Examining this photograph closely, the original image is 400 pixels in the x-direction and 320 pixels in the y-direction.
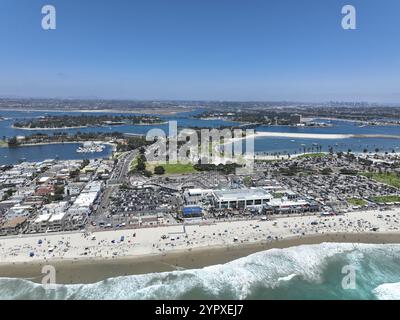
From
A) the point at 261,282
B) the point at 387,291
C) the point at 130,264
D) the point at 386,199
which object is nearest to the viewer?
the point at 387,291

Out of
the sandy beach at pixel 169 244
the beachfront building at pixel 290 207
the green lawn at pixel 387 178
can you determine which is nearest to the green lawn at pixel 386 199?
the sandy beach at pixel 169 244

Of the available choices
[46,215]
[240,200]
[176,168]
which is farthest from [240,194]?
[46,215]

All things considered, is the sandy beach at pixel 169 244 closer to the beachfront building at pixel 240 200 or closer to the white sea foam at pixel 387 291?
the beachfront building at pixel 240 200

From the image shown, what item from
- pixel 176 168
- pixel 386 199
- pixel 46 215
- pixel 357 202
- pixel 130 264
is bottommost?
pixel 130 264

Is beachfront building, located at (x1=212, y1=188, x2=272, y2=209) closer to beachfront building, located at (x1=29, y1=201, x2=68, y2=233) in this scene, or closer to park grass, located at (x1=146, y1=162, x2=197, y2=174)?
park grass, located at (x1=146, y1=162, x2=197, y2=174)

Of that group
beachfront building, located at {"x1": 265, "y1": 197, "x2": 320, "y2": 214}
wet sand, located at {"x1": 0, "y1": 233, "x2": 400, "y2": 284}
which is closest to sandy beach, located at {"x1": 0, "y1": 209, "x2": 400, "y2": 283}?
wet sand, located at {"x1": 0, "y1": 233, "x2": 400, "y2": 284}

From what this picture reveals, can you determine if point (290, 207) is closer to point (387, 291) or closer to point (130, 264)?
point (387, 291)
